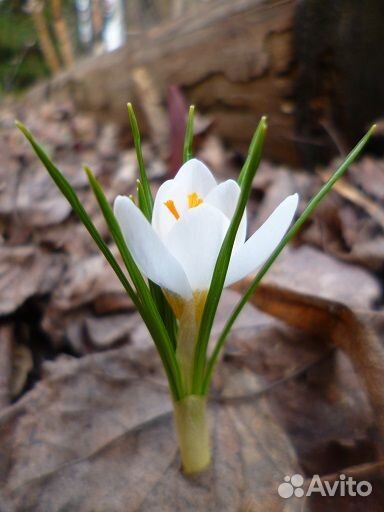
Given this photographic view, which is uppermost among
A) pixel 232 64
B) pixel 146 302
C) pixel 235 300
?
pixel 146 302

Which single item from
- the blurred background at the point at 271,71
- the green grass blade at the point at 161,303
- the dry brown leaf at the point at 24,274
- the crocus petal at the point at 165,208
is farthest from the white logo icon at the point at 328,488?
the blurred background at the point at 271,71

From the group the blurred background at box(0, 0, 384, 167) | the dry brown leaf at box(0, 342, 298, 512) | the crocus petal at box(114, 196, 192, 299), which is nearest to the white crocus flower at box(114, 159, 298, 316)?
the crocus petal at box(114, 196, 192, 299)

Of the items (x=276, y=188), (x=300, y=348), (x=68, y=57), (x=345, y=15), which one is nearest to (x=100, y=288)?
(x=300, y=348)

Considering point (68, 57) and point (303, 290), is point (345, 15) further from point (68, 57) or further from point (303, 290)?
point (68, 57)

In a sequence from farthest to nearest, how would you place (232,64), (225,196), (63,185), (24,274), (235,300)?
1. (232,64)
2. (24,274)
3. (235,300)
4. (225,196)
5. (63,185)

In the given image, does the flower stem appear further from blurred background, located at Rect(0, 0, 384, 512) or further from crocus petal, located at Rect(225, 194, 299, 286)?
crocus petal, located at Rect(225, 194, 299, 286)

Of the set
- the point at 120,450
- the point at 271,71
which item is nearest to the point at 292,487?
the point at 120,450

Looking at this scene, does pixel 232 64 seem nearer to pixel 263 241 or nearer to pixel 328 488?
pixel 263 241
